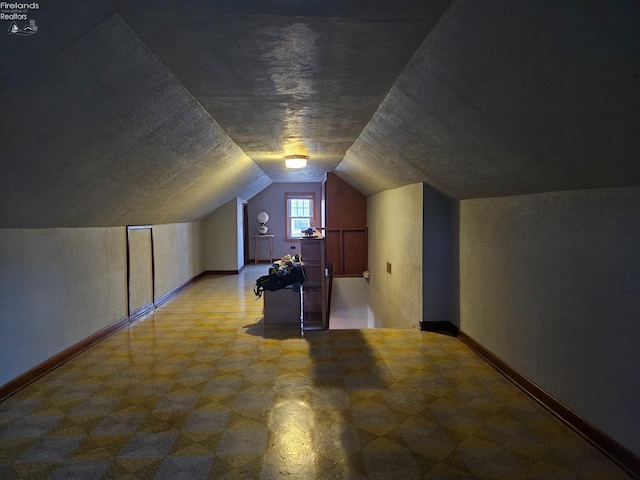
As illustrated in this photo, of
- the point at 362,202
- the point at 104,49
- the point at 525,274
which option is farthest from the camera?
the point at 362,202

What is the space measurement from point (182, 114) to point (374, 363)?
9.15 ft

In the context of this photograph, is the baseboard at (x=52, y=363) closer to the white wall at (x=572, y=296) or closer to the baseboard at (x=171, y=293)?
the baseboard at (x=171, y=293)

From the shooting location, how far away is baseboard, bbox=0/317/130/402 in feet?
10.6

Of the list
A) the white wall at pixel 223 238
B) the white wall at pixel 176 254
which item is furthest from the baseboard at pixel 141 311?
the white wall at pixel 223 238

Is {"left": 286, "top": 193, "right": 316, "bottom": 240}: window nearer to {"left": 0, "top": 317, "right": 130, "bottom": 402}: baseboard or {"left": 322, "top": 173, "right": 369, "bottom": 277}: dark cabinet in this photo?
{"left": 322, "top": 173, "right": 369, "bottom": 277}: dark cabinet

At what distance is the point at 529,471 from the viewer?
88.8 inches

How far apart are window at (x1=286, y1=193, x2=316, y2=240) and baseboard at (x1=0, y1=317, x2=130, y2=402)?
24.0 ft

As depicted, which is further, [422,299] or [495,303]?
[422,299]

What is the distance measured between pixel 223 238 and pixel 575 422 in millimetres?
8221

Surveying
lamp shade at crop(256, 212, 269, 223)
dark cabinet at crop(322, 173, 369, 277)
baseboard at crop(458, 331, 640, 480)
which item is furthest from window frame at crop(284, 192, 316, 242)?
baseboard at crop(458, 331, 640, 480)

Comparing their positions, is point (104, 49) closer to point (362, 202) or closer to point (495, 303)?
point (495, 303)

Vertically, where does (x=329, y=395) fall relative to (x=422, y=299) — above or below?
below

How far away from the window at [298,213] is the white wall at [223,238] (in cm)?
245

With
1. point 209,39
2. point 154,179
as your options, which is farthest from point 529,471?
point 154,179
